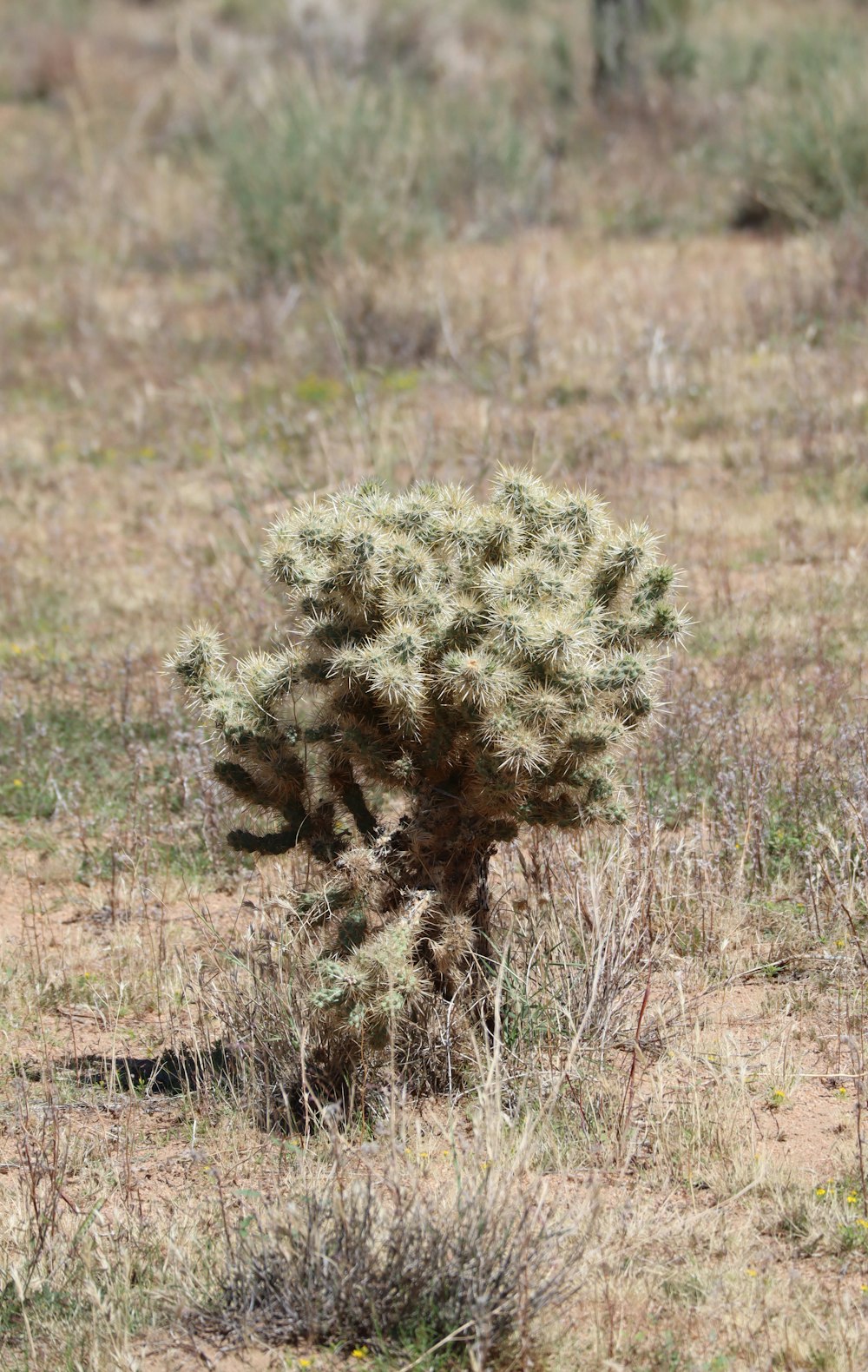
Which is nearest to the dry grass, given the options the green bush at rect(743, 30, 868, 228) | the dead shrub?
the dead shrub

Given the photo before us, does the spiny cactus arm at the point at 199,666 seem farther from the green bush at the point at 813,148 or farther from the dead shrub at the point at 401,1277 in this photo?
the green bush at the point at 813,148

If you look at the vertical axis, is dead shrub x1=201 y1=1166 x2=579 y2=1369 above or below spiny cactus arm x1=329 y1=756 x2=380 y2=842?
below

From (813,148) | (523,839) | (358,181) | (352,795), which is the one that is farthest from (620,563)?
(813,148)

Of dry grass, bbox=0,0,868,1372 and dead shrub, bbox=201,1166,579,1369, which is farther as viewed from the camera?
dry grass, bbox=0,0,868,1372

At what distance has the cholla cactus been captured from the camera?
347 cm

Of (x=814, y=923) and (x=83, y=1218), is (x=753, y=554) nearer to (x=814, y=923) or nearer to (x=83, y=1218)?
(x=814, y=923)

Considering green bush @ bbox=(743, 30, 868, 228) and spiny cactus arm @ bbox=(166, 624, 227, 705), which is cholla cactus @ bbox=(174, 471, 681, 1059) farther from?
green bush @ bbox=(743, 30, 868, 228)

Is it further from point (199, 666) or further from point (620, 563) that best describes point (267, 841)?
point (620, 563)

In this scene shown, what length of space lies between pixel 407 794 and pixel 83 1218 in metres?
1.28

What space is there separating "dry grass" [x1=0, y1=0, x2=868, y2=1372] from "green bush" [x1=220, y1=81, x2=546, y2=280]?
32 centimetres

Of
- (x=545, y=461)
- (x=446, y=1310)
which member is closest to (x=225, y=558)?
(x=545, y=461)

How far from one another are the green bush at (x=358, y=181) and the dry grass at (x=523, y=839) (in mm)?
315

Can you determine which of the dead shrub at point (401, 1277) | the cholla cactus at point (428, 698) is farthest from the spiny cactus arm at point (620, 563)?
the dead shrub at point (401, 1277)

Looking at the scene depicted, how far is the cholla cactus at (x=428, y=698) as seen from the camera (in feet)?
11.4
